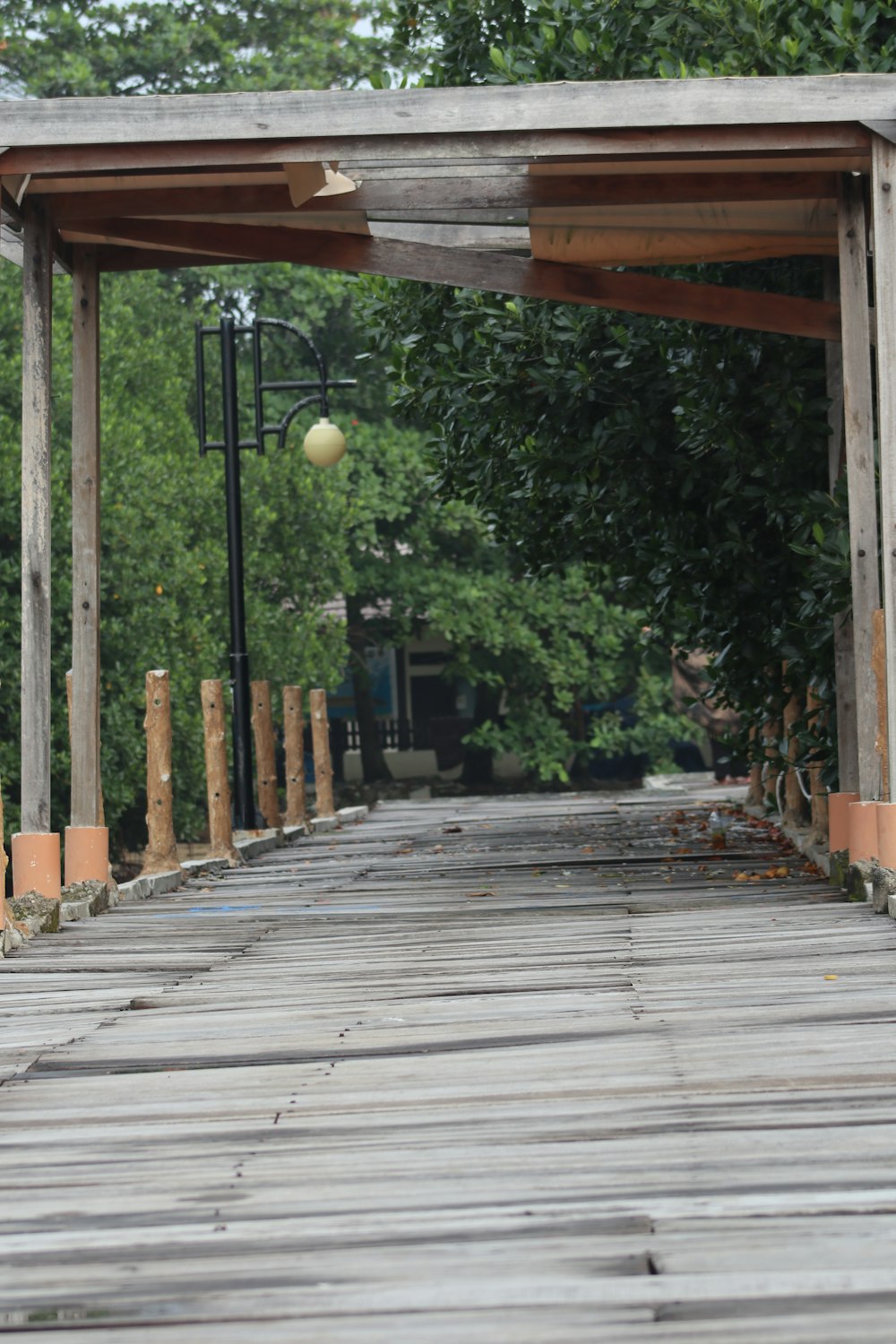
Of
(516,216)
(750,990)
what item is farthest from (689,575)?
(750,990)

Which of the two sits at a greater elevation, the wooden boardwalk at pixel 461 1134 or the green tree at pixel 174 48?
the green tree at pixel 174 48

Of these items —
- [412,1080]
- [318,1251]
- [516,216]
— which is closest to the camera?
[318,1251]

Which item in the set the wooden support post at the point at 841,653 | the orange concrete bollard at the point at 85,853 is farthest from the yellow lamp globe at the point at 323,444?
the orange concrete bollard at the point at 85,853

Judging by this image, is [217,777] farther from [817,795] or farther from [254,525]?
[254,525]

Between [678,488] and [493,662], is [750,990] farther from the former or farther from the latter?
[493,662]

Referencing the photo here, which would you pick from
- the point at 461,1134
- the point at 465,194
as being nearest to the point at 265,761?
the point at 465,194

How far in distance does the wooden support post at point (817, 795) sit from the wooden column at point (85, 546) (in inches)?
140

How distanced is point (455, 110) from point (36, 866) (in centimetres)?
344

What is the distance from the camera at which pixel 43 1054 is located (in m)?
4.43

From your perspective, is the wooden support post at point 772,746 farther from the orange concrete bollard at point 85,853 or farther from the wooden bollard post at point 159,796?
the orange concrete bollard at point 85,853

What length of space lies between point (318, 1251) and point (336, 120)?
5142 millimetres

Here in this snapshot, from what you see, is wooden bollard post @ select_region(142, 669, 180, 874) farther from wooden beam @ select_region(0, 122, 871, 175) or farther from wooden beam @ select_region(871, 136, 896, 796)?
wooden beam @ select_region(871, 136, 896, 796)

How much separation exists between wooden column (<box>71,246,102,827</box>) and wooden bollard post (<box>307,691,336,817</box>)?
22.3ft

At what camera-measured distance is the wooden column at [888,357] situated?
673 cm
